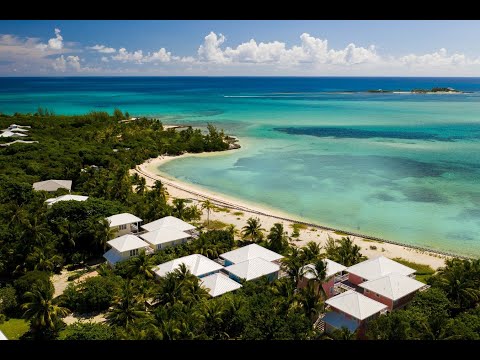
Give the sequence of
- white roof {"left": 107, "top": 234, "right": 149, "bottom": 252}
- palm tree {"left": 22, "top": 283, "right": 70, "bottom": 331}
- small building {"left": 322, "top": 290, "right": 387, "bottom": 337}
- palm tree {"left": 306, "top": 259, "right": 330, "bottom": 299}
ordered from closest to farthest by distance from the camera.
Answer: palm tree {"left": 22, "top": 283, "right": 70, "bottom": 331} → small building {"left": 322, "top": 290, "right": 387, "bottom": 337} → palm tree {"left": 306, "top": 259, "right": 330, "bottom": 299} → white roof {"left": 107, "top": 234, "right": 149, "bottom": 252}

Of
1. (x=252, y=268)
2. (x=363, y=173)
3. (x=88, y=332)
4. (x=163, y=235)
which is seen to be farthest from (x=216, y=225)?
(x=363, y=173)

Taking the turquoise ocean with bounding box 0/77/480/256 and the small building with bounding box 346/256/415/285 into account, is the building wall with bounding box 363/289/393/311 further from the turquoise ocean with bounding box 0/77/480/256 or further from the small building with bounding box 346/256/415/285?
the turquoise ocean with bounding box 0/77/480/256

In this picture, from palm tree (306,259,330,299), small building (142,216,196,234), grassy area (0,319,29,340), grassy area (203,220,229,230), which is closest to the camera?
grassy area (0,319,29,340)

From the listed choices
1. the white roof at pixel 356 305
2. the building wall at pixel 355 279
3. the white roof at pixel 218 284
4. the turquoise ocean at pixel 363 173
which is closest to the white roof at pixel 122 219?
the white roof at pixel 218 284

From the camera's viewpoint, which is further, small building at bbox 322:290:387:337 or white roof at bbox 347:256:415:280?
white roof at bbox 347:256:415:280

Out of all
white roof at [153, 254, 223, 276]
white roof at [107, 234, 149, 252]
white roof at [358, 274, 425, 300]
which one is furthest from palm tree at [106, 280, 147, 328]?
white roof at [358, 274, 425, 300]
